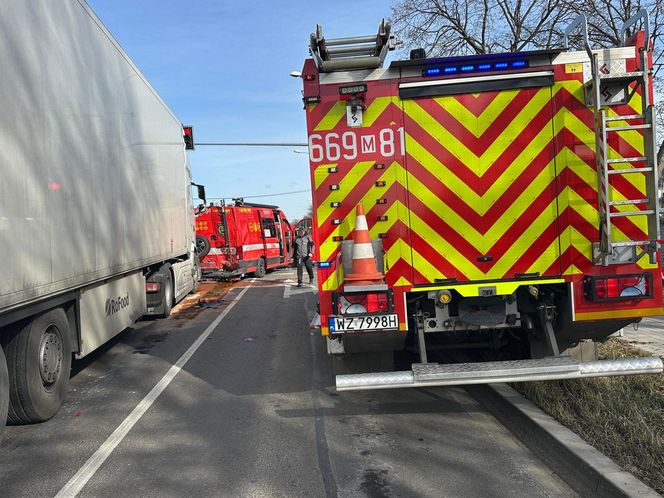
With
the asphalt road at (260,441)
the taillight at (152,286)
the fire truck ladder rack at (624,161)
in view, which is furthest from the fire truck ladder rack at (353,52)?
the taillight at (152,286)

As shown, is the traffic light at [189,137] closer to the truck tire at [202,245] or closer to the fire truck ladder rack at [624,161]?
the truck tire at [202,245]

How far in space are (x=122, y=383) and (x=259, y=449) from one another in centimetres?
277

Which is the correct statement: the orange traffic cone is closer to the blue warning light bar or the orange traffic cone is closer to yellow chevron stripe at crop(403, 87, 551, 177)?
yellow chevron stripe at crop(403, 87, 551, 177)

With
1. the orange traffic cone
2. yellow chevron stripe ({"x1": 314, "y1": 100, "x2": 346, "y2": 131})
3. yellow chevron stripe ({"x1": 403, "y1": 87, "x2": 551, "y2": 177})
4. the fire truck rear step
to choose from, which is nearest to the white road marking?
the fire truck rear step

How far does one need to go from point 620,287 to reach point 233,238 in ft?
53.1

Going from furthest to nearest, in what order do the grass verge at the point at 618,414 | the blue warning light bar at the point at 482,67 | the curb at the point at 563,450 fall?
1. the blue warning light bar at the point at 482,67
2. the grass verge at the point at 618,414
3. the curb at the point at 563,450

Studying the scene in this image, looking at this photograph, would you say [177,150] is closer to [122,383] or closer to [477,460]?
[122,383]

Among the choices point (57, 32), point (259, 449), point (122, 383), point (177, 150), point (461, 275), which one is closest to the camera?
point (259, 449)

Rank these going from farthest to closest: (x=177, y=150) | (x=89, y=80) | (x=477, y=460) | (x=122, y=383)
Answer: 1. (x=177, y=150)
2. (x=122, y=383)
3. (x=89, y=80)
4. (x=477, y=460)

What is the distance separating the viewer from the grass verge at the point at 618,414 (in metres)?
3.48

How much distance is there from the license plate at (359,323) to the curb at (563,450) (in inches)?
50.9

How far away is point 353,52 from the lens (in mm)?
4555

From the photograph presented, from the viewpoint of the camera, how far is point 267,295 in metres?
14.9

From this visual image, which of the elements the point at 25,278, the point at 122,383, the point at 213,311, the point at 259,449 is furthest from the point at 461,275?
the point at 213,311
